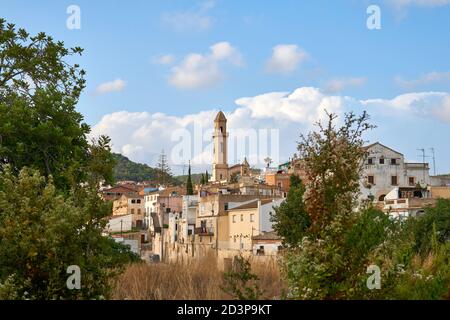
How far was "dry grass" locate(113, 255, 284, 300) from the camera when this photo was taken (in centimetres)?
1041

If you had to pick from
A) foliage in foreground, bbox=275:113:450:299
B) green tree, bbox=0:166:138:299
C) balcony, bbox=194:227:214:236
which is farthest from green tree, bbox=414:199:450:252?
green tree, bbox=0:166:138:299

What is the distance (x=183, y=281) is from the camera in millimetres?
11289

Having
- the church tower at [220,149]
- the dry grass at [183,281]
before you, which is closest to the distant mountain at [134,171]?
the church tower at [220,149]

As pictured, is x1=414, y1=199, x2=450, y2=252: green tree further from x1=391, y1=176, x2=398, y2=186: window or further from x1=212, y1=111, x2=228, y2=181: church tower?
x1=212, y1=111, x2=228, y2=181: church tower

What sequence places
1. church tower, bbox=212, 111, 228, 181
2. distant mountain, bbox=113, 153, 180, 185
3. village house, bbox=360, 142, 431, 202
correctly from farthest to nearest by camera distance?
distant mountain, bbox=113, 153, 180, 185 < church tower, bbox=212, 111, 228, 181 < village house, bbox=360, 142, 431, 202

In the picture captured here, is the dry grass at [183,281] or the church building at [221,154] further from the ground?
the church building at [221,154]

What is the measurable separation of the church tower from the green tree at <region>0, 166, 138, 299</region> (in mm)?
99167

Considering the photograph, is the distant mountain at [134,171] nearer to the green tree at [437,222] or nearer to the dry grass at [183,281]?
the green tree at [437,222]

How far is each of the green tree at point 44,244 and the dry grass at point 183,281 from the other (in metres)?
1.55

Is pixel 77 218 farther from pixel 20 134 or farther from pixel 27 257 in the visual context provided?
pixel 20 134

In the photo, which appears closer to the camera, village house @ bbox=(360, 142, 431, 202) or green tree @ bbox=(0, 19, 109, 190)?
green tree @ bbox=(0, 19, 109, 190)

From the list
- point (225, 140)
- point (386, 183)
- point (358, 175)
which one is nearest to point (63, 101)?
point (358, 175)

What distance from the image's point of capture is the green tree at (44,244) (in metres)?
8.45

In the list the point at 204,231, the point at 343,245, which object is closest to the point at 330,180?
the point at 343,245
